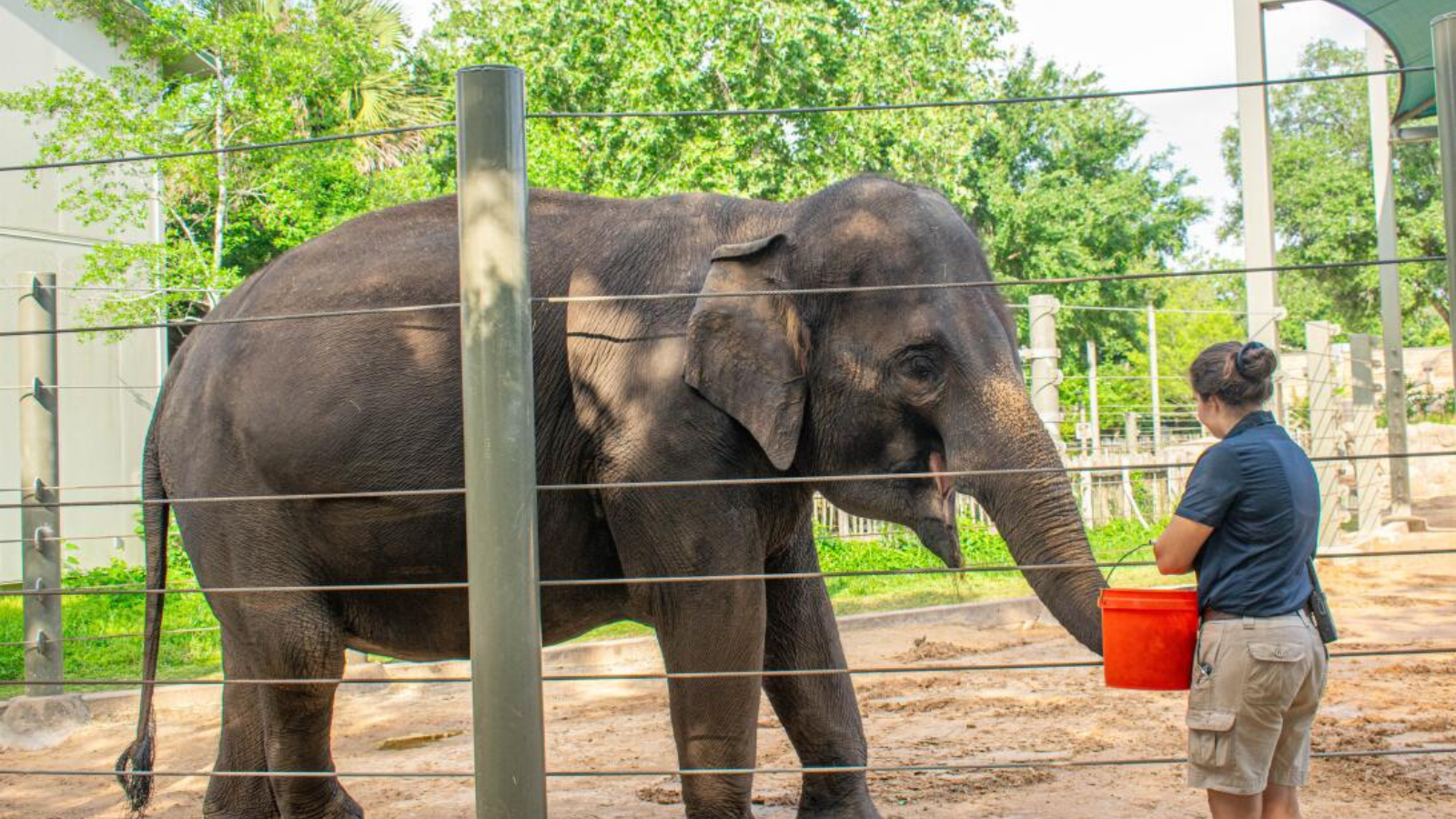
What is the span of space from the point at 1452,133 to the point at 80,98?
13852 millimetres

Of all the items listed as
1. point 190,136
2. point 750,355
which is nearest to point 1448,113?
point 750,355

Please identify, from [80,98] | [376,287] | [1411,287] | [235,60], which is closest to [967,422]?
[376,287]

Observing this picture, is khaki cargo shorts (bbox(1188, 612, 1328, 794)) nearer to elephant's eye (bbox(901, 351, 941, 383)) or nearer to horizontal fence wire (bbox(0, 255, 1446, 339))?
horizontal fence wire (bbox(0, 255, 1446, 339))

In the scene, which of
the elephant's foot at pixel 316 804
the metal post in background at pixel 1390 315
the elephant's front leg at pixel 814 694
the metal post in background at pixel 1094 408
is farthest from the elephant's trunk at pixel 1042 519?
the metal post in background at pixel 1390 315

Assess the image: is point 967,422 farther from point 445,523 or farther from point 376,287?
point 376,287

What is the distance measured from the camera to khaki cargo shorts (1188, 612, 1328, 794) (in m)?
2.90

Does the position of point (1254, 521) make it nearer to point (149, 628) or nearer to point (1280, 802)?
point (1280, 802)

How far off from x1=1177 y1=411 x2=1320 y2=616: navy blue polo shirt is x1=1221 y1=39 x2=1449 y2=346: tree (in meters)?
33.9

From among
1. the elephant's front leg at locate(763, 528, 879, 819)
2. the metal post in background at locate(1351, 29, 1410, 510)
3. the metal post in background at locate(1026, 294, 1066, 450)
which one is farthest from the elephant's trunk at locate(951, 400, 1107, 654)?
the metal post in background at locate(1351, 29, 1410, 510)

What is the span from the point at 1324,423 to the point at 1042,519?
1168 centimetres

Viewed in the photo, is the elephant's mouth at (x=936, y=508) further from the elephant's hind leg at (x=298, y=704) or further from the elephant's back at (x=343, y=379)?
the elephant's hind leg at (x=298, y=704)

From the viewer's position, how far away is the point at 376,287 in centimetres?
395

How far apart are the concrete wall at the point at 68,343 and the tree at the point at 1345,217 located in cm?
2983

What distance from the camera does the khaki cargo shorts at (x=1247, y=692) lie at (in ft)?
9.53
